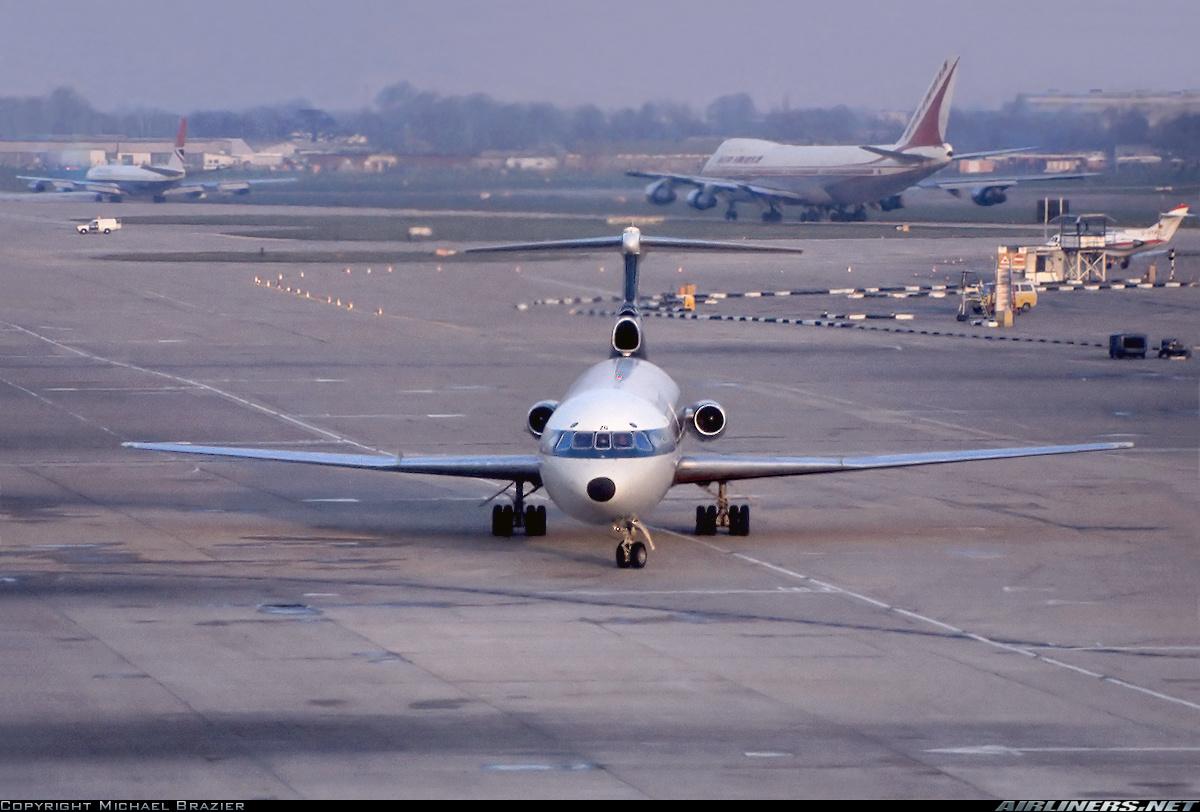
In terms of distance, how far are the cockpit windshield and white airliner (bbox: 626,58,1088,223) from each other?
8402 cm

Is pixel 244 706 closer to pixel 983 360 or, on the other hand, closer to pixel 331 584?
pixel 331 584

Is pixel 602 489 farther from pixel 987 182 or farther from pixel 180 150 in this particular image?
pixel 180 150

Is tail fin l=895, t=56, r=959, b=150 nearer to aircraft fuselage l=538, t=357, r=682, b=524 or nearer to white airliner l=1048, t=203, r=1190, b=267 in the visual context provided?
white airliner l=1048, t=203, r=1190, b=267

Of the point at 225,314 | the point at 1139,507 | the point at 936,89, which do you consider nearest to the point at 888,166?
the point at 936,89

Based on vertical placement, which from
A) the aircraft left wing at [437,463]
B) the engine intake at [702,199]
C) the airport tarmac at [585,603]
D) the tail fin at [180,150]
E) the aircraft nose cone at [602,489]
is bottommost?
the airport tarmac at [585,603]

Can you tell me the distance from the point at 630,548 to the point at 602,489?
1181 mm

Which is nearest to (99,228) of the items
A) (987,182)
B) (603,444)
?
(987,182)

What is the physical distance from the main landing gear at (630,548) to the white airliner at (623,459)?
0.04ft

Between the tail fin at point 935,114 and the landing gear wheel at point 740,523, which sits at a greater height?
the tail fin at point 935,114

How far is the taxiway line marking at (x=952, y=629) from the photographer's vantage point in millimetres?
18125

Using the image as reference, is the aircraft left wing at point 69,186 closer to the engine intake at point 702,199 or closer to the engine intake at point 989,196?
the engine intake at point 702,199

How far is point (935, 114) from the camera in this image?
107m

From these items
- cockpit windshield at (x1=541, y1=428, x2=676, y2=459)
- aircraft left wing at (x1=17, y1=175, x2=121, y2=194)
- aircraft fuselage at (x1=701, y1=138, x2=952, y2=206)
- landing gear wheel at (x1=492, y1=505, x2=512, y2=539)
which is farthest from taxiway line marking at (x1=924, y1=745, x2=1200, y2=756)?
aircraft left wing at (x1=17, y1=175, x2=121, y2=194)

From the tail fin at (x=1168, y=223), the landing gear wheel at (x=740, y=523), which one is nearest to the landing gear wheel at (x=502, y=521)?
the landing gear wheel at (x=740, y=523)
